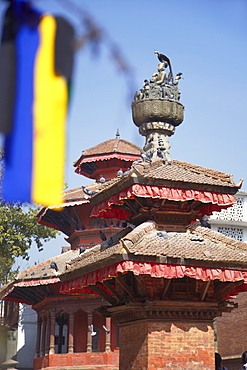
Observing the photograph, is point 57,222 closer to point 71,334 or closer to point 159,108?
point 71,334

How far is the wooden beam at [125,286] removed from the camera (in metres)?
9.78

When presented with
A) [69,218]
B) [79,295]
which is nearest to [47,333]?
[79,295]

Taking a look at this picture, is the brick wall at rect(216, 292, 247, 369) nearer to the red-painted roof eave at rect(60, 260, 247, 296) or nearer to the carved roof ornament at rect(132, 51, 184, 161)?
the carved roof ornament at rect(132, 51, 184, 161)

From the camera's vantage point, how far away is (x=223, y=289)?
10.4m

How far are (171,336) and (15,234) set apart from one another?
17.8m

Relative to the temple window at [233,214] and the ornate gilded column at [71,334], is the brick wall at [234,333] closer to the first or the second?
the ornate gilded column at [71,334]

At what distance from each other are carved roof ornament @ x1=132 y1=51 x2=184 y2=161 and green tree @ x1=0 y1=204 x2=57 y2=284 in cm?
1324

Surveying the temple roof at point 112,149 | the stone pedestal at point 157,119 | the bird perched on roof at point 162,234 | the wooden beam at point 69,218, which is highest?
the temple roof at point 112,149

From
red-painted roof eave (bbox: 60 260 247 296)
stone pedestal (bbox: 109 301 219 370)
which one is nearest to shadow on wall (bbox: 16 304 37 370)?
stone pedestal (bbox: 109 301 219 370)

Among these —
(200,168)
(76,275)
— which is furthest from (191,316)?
(200,168)

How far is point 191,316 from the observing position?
10.1 m

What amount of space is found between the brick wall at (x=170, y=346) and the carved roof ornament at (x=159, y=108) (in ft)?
15.9

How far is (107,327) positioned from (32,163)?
17.8 metres

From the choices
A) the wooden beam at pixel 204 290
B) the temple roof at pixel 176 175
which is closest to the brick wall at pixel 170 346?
the wooden beam at pixel 204 290
